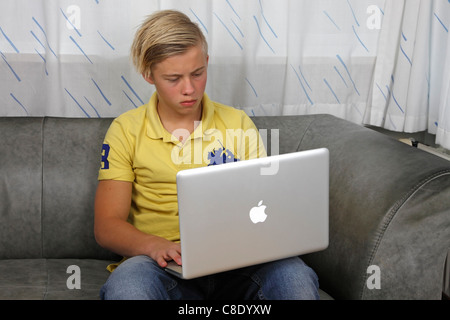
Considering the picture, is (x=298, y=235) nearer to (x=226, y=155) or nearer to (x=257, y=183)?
(x=257, y=183)

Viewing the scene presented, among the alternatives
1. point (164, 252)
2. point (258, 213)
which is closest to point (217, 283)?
point (164, 252)

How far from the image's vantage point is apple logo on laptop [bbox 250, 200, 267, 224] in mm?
1236

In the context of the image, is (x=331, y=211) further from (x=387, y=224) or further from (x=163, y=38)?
(x=163, y=38)

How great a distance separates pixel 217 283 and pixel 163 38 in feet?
2.02

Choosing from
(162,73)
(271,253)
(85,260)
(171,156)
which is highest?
(162,73)

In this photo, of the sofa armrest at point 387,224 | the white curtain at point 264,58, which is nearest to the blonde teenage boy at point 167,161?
the sofa armrest at point 387,224

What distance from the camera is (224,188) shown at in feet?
3.92

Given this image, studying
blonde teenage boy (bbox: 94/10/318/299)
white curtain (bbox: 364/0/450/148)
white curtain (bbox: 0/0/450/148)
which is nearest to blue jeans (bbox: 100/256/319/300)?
blonde teenage boy (bbox: 94/10/318/299)

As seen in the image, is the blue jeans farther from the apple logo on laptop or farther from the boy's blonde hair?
the boy's blonde hair

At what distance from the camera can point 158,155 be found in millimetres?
1604

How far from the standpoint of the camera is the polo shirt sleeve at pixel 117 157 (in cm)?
158
